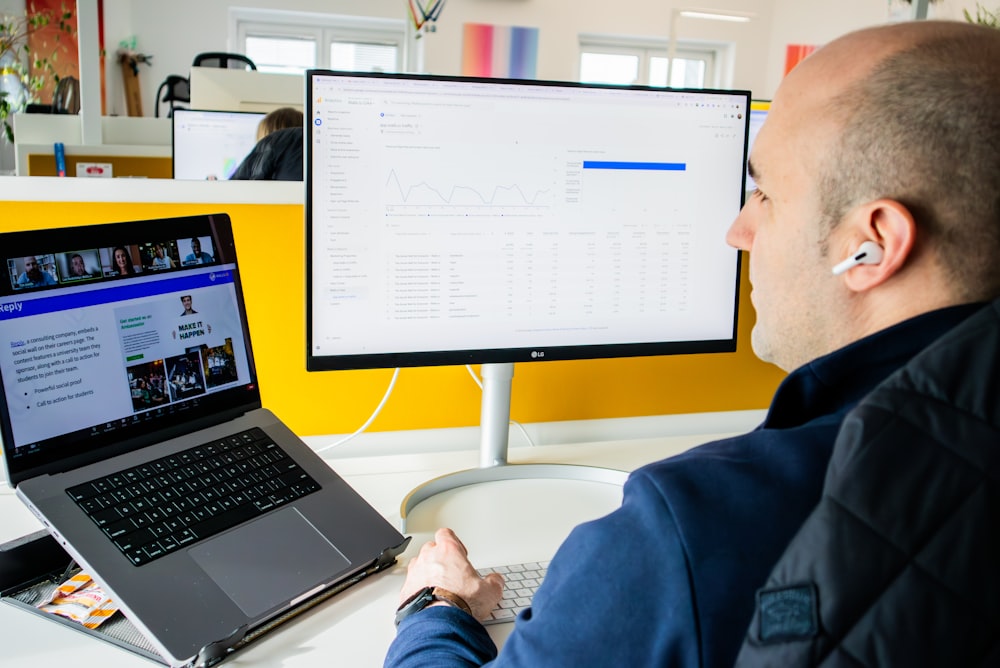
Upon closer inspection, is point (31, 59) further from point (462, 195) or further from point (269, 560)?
point (269, 560)

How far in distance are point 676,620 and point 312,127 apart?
0.72m

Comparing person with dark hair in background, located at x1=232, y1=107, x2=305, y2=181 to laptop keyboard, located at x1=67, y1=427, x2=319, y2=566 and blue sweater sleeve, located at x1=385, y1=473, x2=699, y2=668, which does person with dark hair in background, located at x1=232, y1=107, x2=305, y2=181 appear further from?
blue sweater sleeve, located at x1=385, y1=473, x2=699, y2=668

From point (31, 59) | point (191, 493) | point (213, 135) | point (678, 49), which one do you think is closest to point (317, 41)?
point (31, 59)

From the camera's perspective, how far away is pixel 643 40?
8508 millimetres

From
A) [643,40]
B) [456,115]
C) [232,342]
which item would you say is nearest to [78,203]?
[232,342]

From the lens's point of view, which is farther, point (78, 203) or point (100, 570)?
point (78, 203)

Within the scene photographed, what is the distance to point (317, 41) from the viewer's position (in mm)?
8391

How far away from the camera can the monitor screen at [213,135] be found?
3.85 metres

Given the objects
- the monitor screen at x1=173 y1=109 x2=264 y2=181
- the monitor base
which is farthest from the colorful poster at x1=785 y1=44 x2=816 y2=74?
the monitor base

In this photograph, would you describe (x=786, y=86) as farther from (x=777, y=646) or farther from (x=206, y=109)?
(x=206, y=109)

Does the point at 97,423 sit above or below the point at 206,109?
below

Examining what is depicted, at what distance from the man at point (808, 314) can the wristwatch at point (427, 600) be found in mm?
57

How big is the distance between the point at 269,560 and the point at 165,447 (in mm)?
173

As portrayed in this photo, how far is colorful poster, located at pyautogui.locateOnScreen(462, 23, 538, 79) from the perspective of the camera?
7.88 metres
